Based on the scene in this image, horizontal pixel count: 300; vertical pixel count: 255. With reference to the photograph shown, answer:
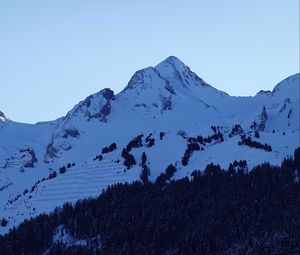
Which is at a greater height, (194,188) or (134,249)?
(194,188)

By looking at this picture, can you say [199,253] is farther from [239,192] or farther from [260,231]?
[239,192]

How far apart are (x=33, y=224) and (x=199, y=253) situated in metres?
56.3

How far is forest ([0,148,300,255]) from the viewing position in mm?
154375

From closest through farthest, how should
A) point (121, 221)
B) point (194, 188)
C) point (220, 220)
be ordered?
point (220, 220)
point (121, 221)
point (194, 188)

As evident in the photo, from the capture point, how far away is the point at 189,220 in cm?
16950

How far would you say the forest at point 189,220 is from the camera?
154375 mm

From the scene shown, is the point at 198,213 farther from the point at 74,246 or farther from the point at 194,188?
the point at 74,246

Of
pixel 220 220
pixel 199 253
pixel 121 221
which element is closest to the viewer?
pixel 199 253

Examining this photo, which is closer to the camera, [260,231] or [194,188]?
[260,231]

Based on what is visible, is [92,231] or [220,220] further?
[92,231]

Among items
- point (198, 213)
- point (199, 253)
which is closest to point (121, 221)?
point (198, 213)

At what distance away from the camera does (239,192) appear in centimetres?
18088

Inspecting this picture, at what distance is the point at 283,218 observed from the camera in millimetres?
159000

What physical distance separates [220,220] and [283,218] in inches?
554
